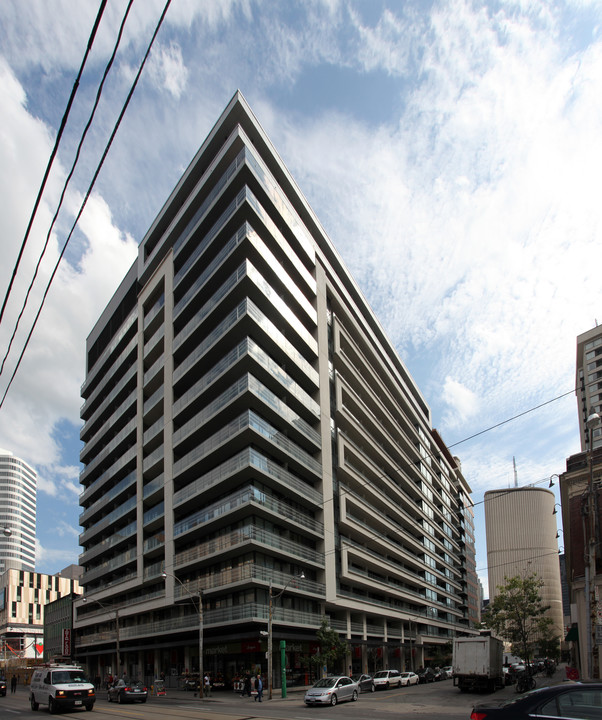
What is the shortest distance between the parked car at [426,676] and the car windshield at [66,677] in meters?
37.3

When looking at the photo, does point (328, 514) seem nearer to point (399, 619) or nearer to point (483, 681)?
point (483, 681)

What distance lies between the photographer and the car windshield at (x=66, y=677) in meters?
23.8

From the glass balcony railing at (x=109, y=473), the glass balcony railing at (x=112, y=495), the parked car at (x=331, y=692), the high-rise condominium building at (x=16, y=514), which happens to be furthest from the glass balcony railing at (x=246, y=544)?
the high-rise condominium building at (x=16, y=514)

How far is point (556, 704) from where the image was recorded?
802 cm

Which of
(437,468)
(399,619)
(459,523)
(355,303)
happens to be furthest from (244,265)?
(459,523)

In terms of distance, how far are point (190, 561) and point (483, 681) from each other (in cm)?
2309

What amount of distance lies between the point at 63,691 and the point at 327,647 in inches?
1009

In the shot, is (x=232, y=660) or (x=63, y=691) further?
(x=232, y=660)

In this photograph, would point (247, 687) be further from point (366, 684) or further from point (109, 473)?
point (109, 473)

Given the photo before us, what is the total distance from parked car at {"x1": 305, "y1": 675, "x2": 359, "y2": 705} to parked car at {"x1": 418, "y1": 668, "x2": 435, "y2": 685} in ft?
73.7

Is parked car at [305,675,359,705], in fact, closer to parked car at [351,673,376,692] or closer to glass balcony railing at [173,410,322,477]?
parked car at [351,673,376,692]

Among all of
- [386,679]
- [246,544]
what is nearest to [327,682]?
[246,544]

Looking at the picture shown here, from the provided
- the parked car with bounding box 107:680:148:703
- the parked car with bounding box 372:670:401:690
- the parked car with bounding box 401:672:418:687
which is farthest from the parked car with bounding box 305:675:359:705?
the parked car with bounding box 401:672:418:687

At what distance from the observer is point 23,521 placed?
190 metres
